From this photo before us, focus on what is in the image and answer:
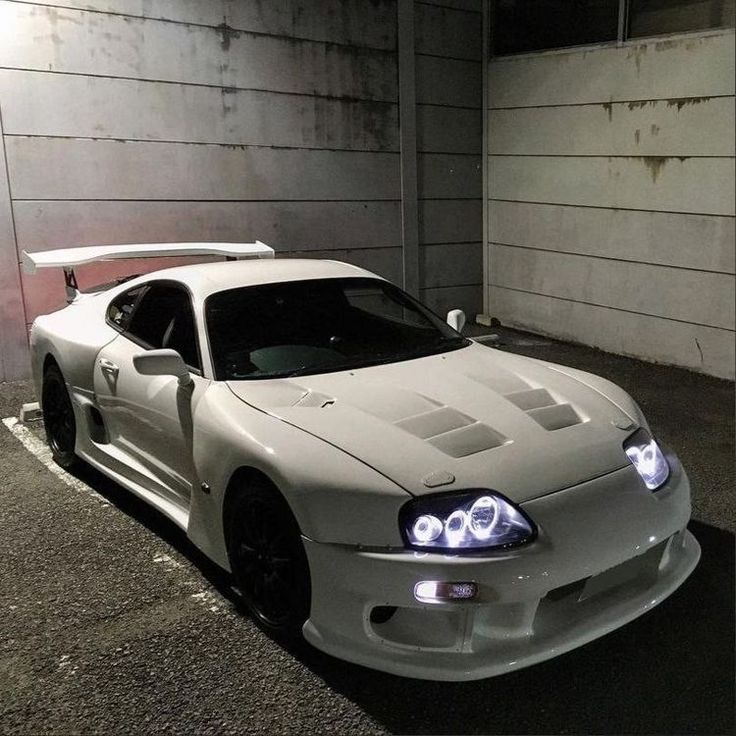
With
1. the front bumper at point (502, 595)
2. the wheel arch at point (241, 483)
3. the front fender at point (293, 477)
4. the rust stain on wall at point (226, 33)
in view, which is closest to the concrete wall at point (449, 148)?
the rust stain on wall at point (226, 33)

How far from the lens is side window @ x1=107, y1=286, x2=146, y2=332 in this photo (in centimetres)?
400

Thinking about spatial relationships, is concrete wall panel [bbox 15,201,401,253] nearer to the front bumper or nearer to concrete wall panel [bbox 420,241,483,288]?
concrete wall panel [bbox 420,241,483,288]

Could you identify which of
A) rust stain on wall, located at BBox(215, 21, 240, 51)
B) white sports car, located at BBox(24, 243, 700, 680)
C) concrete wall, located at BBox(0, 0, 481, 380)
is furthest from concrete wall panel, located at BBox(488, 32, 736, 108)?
white sports car, located at BBox(24, 243, 700, 680)

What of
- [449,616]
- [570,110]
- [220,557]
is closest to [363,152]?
[570,110]

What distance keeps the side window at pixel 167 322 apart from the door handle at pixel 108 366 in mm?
171

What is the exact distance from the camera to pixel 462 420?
2754 mm

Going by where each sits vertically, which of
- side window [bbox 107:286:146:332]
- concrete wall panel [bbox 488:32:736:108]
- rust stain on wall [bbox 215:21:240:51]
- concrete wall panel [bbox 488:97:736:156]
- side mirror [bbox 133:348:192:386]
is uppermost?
rust stain on wall [bbox 215:21:240:51]

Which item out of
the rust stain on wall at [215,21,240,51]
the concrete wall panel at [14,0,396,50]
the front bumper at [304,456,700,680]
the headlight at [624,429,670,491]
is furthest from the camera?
the rust stain on wall at [215,21,240,51]

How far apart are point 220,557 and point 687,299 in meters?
5.12

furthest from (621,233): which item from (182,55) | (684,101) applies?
(182,55)

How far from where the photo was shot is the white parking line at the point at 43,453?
13.9 ft

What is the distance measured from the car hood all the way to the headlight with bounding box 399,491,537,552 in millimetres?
42

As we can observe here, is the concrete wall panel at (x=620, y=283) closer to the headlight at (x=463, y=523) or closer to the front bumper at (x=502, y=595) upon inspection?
the front bumper at (x=502, y=595)

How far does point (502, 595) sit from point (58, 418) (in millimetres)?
3194
